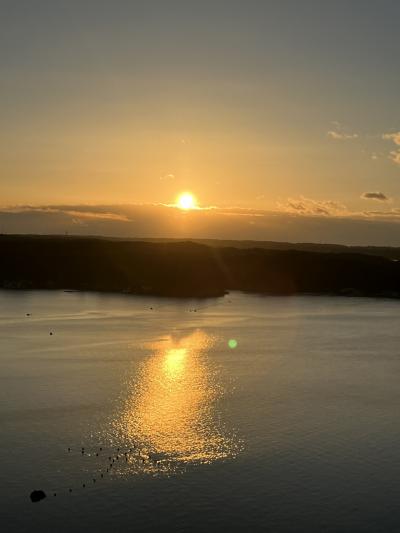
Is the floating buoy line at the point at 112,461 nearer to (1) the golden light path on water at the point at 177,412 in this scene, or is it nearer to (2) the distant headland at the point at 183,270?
(1) the golden light path on water at the point at 177,412

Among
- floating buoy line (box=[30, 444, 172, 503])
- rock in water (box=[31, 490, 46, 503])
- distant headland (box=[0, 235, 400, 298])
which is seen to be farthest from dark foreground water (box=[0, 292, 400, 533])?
distant headland (box=[0, 235, 400, 298])

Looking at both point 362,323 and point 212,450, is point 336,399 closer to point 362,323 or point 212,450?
point 212,450

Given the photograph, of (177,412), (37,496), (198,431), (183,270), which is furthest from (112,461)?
(183,270)

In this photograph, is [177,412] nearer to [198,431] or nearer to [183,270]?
[198,431]

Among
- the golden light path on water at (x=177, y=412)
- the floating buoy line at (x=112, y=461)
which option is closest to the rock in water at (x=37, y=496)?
the floating buoy line at (x=112, y=461)

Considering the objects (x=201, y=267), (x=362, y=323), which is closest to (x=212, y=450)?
(x=362, y=323)

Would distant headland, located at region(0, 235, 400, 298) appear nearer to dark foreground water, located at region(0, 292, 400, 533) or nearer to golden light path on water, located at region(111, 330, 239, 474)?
dark foreground water, located at region(0, 292, 400, 533)
